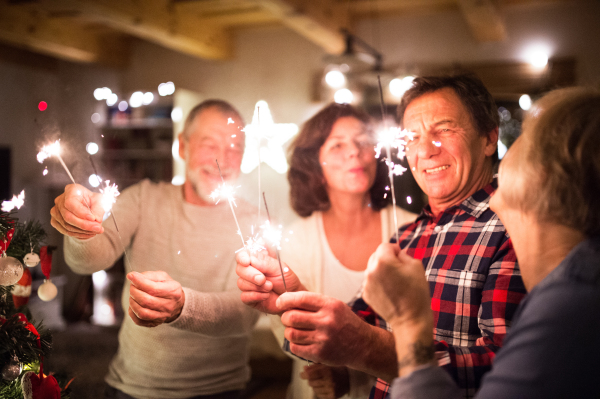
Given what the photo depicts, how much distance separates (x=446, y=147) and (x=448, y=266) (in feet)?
0.82

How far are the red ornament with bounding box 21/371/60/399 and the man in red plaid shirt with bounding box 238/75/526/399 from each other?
1.72ft

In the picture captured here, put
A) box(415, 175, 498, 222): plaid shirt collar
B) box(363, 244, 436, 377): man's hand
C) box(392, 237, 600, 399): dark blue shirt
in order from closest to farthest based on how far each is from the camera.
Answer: box(392, 237, 600, 399): dark blue shirt
box(363, 244, 436, 377): man's hand
box(415, 175, 498, 222): plaid shirt collar

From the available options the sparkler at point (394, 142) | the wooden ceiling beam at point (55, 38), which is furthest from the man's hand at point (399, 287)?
the wooden ceiling beam at point (55, 38)

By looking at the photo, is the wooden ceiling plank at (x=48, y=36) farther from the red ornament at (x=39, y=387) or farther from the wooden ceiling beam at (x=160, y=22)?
the red ornament at (x=39, y=387)

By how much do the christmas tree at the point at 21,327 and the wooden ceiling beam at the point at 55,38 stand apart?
1461mm

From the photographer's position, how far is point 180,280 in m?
1.08

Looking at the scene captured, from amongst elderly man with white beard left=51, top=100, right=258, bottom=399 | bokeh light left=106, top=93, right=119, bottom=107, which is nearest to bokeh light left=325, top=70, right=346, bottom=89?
bokeh light left=106, top=93, right=119, bottom=107

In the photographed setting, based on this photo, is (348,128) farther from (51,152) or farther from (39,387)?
(39,387)

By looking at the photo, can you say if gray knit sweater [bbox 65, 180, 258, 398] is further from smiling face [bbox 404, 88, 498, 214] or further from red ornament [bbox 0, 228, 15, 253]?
smiling face [bbox 404, 88, 498, 214]

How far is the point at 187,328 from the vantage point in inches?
40.7

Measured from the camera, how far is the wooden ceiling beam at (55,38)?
2.64m

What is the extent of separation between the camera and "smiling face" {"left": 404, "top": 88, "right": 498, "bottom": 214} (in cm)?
90

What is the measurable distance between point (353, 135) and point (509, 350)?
68 cm

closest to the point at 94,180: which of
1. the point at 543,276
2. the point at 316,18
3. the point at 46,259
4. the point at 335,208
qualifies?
the point at 46,259
